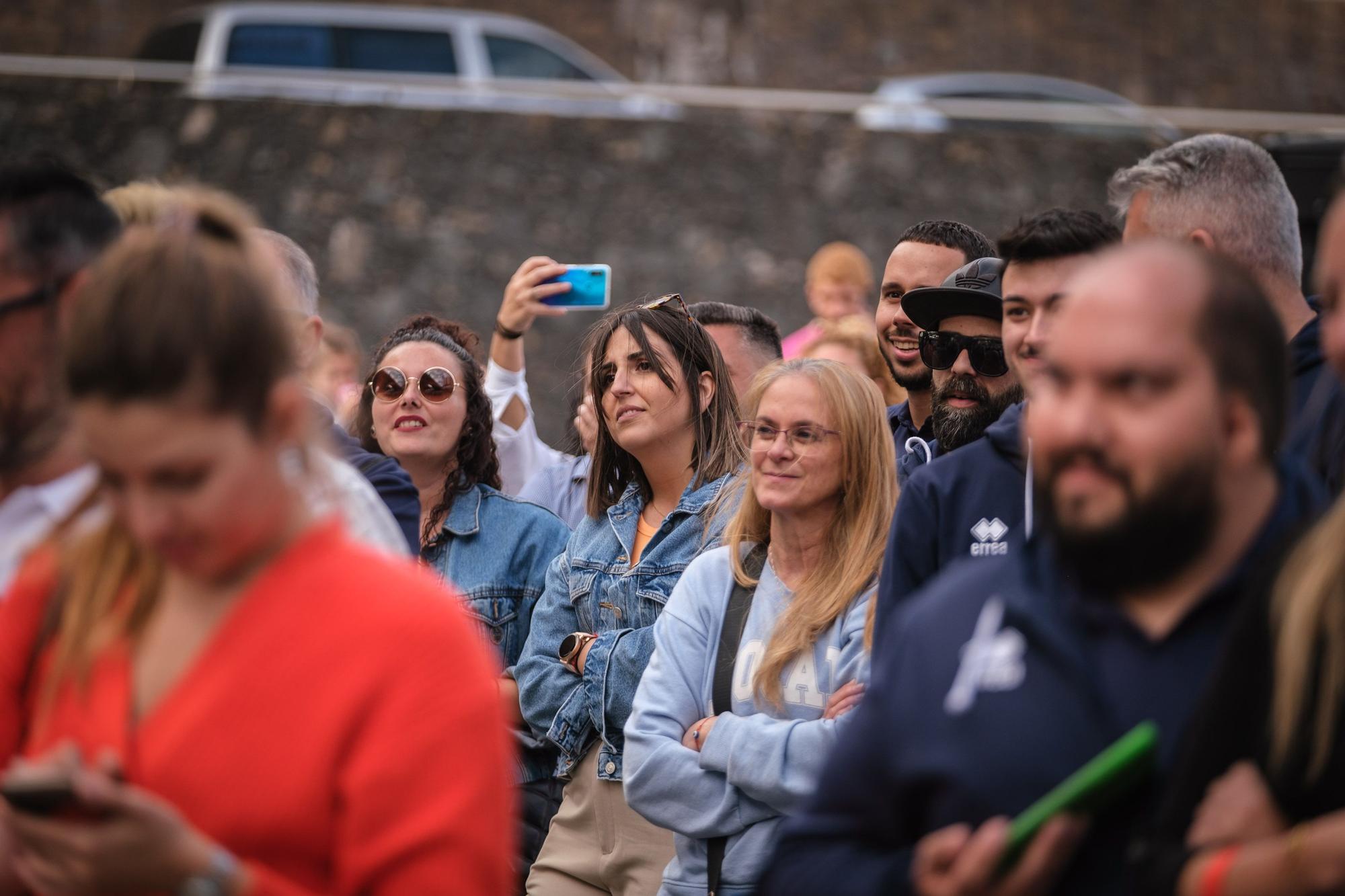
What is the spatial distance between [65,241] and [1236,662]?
1.87 metres

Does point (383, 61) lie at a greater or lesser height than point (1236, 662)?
greater

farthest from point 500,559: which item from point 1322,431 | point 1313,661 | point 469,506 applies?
point 1313,661

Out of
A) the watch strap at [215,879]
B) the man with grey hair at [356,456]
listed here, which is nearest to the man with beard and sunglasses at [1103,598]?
the watch strap at [215,879]

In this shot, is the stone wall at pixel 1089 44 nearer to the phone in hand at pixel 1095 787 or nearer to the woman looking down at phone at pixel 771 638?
the woman looking down at phone at pixel 771 638

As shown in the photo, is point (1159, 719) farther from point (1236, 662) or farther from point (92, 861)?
point (92, 861)

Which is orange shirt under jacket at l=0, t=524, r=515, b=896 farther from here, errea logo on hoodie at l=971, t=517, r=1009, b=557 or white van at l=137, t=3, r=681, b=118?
white van at l=137, t=3, r=681, b=118

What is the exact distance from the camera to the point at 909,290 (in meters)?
4.73

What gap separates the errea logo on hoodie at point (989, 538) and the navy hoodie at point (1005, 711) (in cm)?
97

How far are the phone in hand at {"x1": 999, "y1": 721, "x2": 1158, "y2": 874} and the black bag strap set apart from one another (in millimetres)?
1742

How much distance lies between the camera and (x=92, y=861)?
1.73 metres

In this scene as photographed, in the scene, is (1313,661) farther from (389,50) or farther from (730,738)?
(389,50)

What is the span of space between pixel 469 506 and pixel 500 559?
22 cm

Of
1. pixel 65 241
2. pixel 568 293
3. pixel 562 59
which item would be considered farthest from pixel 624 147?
pixel 65 241

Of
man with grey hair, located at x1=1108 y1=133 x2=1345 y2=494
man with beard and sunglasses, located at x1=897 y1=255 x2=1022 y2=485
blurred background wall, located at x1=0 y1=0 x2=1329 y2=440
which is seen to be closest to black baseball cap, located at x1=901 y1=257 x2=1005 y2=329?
man with beard and sunglasses, located at x1=897 y1=255 x2=1022 y2=485
